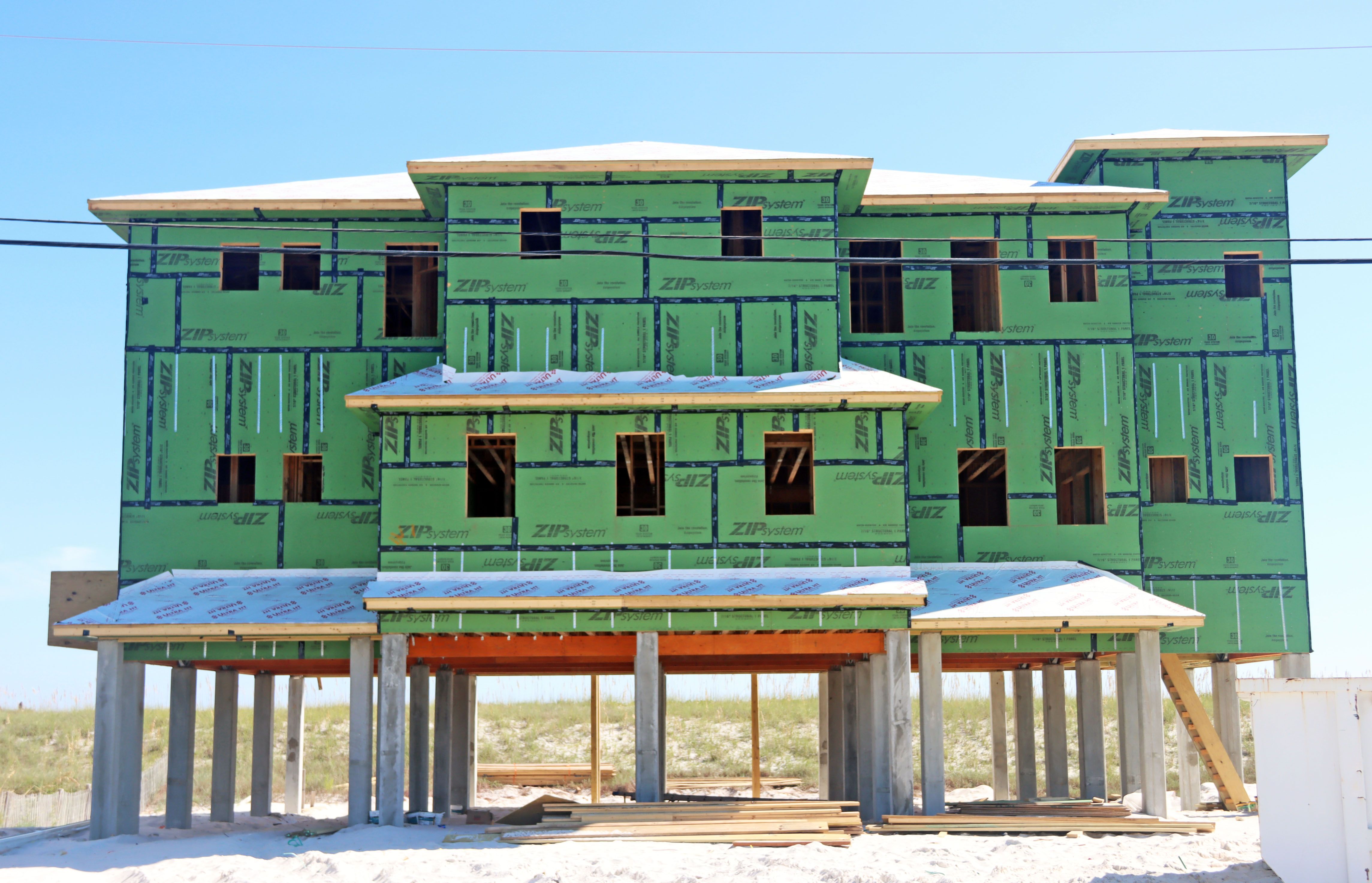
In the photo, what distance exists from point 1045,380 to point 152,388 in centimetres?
1710

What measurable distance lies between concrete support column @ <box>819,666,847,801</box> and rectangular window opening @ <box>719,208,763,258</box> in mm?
9827

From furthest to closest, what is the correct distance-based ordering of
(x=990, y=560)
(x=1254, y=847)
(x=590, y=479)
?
(x=990, y=560) < (x=590, y=479) < (x=1254, y=847)

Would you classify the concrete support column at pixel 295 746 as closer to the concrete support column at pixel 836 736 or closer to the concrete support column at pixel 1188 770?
the concrete support column at pixel 836 736

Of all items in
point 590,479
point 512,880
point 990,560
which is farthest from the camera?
point 990,560

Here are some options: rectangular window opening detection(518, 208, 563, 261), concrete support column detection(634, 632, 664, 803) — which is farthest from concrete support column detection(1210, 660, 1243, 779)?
rectangular window opening detection(518, 208, 563, 261)

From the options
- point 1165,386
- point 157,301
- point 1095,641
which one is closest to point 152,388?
point 157,301

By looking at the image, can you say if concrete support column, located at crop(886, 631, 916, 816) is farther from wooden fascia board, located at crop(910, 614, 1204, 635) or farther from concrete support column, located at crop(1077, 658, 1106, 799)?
concrete support column, located at crop(1077, 658, 1106, 799)

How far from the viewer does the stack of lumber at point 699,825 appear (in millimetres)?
18641

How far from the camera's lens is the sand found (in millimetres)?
16312

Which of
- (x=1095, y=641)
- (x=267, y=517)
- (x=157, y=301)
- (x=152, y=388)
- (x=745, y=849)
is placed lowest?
(x=745, y=849)

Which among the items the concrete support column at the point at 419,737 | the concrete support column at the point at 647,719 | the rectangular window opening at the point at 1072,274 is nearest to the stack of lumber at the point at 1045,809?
the concrete support column at the point at 647,719

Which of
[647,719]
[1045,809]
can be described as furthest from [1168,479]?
[647,719]

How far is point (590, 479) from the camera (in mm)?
22062

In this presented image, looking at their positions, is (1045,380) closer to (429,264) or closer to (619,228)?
(619,228)
